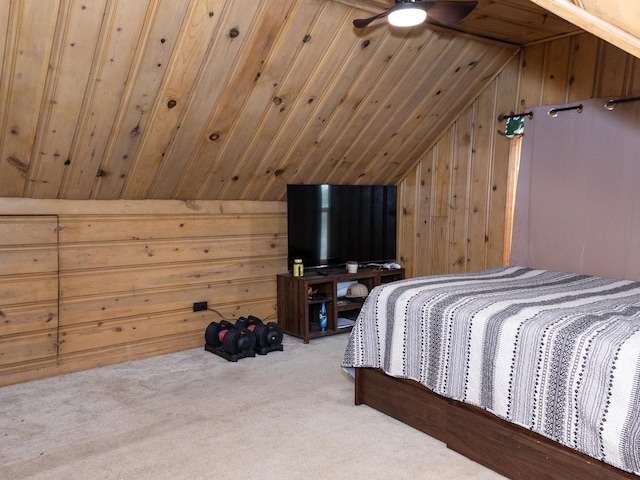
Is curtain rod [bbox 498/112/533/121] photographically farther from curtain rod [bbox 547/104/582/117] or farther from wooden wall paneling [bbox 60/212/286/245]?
wooden wall paneling [bbox 60/212/286/245]

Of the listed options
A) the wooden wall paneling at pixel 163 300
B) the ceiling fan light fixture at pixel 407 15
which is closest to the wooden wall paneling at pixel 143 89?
the wooden wall paneling at pixel 163 300

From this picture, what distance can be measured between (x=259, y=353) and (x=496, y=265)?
1990 mm

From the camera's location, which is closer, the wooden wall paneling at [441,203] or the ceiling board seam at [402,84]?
the ceiling board seam at [402,84]

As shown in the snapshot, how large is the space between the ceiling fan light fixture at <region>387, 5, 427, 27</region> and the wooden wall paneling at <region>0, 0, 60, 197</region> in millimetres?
1558

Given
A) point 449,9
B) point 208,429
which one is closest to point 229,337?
point 208,429

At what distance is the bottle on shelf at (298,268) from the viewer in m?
4.32

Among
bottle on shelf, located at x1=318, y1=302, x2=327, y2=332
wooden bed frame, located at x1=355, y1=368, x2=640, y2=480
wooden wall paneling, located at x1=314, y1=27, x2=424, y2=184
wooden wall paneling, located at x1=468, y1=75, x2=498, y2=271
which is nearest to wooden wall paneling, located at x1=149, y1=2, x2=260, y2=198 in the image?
wooden wall paneling, located at x1=314, y1=27, x2=424, y2=184

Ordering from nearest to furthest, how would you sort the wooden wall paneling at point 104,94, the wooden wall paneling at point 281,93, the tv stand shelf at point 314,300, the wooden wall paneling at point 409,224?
the wooden wall paneling at point 104,94 → the wooden wall paneling at point 281,93 → the tv stand shelf at point 314,300 → the wooden wall paneling at point 409,224

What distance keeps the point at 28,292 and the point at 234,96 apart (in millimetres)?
1752

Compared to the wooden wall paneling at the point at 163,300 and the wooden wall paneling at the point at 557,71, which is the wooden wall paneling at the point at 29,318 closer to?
the wooden wall paneling at the point at 163,300

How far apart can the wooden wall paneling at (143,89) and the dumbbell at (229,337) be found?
1.16 metres

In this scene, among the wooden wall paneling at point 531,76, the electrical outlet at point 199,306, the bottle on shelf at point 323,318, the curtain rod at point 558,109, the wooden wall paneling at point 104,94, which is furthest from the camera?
the bottle on shelf at point 323,318

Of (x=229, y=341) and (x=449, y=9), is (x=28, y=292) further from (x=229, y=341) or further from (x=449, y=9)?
(x=449, y=9)

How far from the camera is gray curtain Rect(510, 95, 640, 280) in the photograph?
348 centimetres
